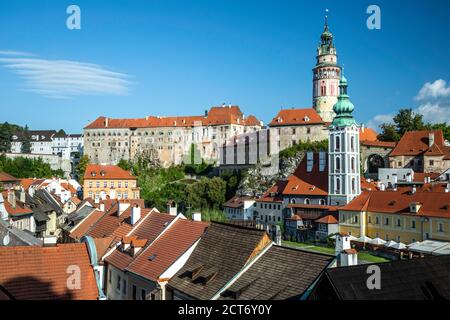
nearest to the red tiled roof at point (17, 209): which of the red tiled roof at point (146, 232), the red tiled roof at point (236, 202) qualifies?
the red tiled roof at point (146, 232)

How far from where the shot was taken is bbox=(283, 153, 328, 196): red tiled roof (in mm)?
49438

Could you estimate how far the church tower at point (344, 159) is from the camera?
47.1 m

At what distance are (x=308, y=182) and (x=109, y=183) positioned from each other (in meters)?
23.8

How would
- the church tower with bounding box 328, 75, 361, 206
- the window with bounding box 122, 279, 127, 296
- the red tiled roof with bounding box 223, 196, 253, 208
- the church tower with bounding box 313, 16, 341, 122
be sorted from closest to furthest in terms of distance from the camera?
the window with bounding box 122, 279, 127, 296 → the church tower with bounding box 328, 75, 361, 206 → the red tiled roof with bounding box 223, 196, 253, 208 → the church tower with bounding box 313, 16, 341, 122

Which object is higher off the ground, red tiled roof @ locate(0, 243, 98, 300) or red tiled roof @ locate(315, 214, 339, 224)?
red tiled roof @ locate(0, 243, 98, 300)

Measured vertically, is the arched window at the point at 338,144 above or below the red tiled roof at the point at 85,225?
above

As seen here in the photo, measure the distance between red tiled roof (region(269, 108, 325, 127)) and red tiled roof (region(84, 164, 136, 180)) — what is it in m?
23.4

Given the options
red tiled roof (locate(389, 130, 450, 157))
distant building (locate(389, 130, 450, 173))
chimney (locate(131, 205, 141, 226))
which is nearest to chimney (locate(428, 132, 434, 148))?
distant building (locate(389, 130, 450, 173))

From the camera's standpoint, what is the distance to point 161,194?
215ft

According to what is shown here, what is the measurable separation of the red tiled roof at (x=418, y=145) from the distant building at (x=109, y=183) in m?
31.0

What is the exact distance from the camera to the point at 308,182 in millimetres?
50875

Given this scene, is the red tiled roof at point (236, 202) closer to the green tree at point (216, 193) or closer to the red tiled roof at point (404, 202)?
the green tree at point (216, 193)

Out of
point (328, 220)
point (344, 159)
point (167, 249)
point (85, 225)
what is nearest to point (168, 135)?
point (344, 159)

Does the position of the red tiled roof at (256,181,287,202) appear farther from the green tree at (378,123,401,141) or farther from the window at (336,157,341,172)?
the green tree at (378,123,401,141)
